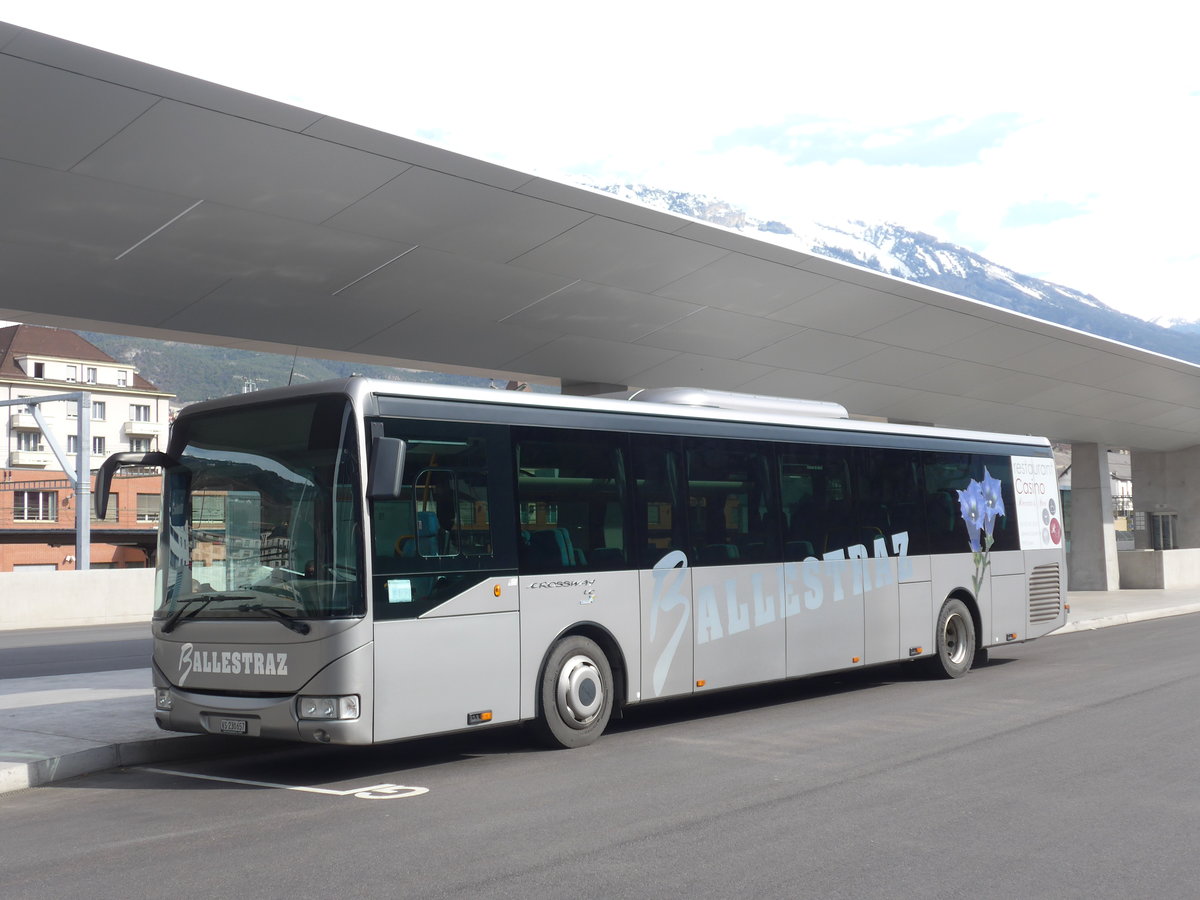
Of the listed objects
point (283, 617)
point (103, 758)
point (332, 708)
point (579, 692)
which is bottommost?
point (103, 758)

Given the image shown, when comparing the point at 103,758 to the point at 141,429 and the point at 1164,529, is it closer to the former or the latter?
the point at 1164,529

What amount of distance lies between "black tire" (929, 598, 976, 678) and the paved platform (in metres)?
8.39

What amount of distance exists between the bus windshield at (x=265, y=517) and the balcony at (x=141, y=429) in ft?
362

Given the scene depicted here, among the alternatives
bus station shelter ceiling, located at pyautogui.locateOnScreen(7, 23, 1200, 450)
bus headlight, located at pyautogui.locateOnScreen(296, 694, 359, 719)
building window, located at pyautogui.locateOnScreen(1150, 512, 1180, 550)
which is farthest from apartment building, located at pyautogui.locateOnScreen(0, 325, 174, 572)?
bus headlight, located at pyautogui.locateOnScreen(296, 694, 359, 719)

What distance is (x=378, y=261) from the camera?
14570 mm

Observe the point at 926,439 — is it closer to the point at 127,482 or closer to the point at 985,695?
the point at 985,695

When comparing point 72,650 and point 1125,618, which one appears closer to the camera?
point 72,650

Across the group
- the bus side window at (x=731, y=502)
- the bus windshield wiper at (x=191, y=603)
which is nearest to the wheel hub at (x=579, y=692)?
the bus side window at (x=731, y=502)

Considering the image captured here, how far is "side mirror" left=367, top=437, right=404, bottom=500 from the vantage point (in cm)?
850

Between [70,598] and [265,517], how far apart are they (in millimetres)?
23914

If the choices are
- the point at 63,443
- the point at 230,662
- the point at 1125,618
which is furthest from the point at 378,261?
the point at 63,443

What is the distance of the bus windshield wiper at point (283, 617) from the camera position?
8.65 m

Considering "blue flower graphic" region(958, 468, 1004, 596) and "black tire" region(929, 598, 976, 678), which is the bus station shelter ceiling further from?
"black tire" region(929, 598, 976, 678)

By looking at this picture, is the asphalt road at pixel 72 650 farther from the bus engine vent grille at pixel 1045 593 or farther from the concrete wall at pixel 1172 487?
the concrete wall at pixel 1172 487
